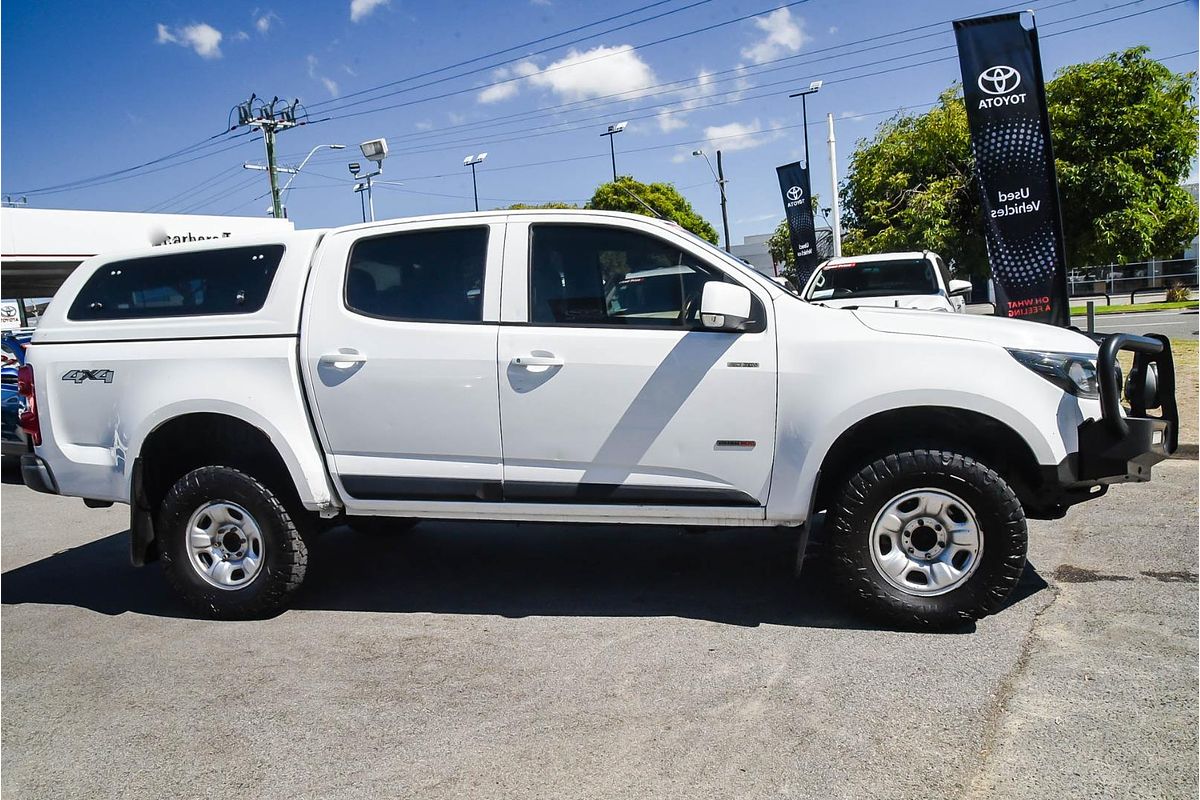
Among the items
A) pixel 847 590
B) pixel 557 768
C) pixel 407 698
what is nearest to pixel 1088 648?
pixel 847 590

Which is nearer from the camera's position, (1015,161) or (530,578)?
(530,578)

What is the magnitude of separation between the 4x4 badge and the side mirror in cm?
321

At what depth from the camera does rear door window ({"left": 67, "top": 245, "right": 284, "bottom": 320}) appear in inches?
188

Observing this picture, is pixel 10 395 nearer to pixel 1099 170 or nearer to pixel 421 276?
pixel 421 276

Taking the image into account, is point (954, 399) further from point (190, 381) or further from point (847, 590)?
point (190, 381)

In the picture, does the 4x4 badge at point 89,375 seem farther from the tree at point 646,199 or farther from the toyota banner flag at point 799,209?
the tree at point 646,199

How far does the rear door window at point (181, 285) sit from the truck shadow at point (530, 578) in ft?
5.55

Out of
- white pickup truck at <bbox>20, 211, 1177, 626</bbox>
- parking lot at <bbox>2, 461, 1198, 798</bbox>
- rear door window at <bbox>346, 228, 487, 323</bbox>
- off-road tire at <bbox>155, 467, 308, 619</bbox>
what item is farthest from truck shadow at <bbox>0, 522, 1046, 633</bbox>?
rear door window at <bbox>346, 228, 487, 323</bbox>

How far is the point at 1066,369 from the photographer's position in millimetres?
3984

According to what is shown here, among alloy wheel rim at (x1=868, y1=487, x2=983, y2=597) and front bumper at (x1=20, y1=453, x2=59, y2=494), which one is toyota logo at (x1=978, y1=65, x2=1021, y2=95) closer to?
alloy wheel rim at (x1=868, y1=487, x2=983, y2=597)

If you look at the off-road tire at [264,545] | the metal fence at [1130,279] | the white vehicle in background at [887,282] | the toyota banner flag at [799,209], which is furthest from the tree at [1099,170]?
the metal fence at [1130,279]

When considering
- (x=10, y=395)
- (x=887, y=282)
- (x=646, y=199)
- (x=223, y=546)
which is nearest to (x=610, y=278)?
(x=223, y=546)

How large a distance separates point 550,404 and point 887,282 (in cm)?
815

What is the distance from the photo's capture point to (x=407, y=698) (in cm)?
370
